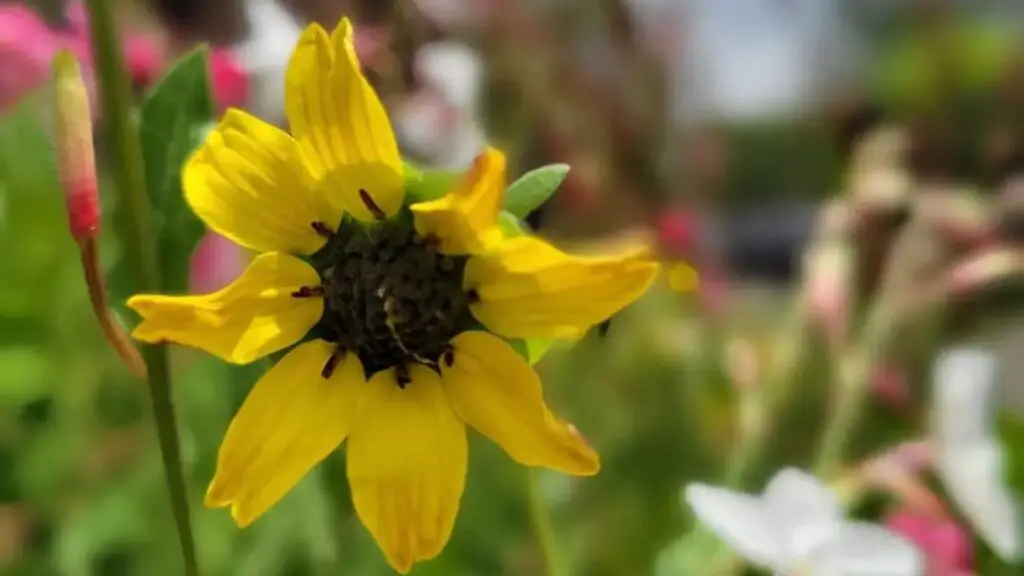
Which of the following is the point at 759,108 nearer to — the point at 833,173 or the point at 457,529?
the point at 833,173

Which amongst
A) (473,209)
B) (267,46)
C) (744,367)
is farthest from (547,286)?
(744,367)

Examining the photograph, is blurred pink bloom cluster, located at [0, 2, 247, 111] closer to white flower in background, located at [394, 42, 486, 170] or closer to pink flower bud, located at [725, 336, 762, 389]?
white flower in background, located at [394, 42, 486, 170]

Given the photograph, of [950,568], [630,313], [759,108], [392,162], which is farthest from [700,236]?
[759,108]

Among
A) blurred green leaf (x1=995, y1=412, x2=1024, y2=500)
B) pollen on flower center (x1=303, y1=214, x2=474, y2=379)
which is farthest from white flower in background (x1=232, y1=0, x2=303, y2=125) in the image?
blurred green leaf (x1=995, y1=412, x2=1024, y2=500)

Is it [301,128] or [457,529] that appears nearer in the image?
[301,128]

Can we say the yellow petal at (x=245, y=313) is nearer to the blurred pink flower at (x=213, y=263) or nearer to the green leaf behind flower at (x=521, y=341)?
the green leaf behind flower at (x=521, y=341)

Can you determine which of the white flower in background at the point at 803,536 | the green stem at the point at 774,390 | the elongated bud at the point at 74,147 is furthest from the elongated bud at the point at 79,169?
the green stem at the point at 774,390

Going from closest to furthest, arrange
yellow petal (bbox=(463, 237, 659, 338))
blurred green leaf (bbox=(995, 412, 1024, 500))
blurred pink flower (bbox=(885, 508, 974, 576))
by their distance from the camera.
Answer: yellow petal (bbox=(463, 237, 659, 338))
blurred pink flower (bbox=(885, 508, 974, 576))
blurred green leaf (bbox=(995, 412, 1024, 500))
